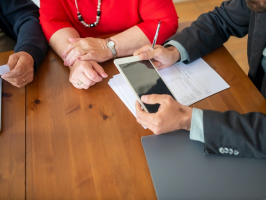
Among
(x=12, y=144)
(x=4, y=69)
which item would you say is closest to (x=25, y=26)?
(x=4, y=69)

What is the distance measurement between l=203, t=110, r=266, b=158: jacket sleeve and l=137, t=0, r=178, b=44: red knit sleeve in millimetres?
504

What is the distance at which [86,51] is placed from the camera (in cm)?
92

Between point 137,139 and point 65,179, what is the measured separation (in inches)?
9.9

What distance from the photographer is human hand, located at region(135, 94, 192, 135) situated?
0.68 m

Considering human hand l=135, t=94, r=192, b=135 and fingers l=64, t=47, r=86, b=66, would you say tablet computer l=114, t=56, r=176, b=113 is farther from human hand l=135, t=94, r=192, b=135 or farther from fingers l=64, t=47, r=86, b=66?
fingers l=64, t=47, r=86, b=66

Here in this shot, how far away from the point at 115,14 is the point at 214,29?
48cm

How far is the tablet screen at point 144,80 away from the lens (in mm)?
742

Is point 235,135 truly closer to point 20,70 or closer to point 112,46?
point 112,46

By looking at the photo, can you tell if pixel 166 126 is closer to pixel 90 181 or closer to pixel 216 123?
pixel 216 123

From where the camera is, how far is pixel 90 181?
63 centimetres

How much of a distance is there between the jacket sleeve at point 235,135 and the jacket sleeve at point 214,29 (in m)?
0.35

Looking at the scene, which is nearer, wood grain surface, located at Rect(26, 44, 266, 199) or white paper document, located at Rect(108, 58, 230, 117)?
wood grain surface, located at Rect(26, 44, 266, 199)

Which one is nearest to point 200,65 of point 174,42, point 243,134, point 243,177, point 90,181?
point 174,42

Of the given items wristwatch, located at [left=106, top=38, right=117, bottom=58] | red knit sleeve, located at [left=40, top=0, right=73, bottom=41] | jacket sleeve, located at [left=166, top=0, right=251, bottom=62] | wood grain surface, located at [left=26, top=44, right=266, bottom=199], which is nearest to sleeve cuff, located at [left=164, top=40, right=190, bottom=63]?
jacket sleeve, located at [left=166, top=0, right=251, bottom=62]
